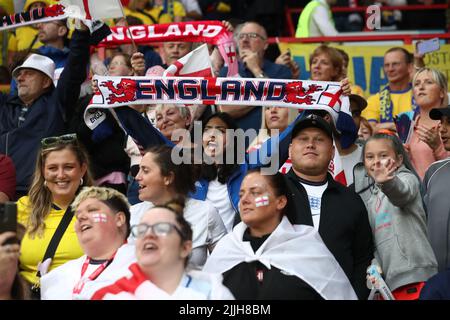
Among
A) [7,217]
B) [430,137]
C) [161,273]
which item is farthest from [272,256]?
[430,137]

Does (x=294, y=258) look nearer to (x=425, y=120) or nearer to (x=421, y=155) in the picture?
(x=421, y=155)

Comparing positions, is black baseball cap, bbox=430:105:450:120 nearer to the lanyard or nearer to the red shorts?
the red shorts

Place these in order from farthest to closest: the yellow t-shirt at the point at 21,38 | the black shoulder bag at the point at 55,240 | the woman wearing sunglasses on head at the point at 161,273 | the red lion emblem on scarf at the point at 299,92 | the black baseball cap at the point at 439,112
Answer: the yellow t-shirt at the point at 21,38
the red lion emblem on scarf at the point at 299,92
the black baseball cap at the point at 439,112
the black shoulder bag at the point at 55,240
the woman wearing sunglasses on head at the point at 161,273

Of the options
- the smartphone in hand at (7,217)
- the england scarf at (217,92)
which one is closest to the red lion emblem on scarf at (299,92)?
the england scarf at (217,92)

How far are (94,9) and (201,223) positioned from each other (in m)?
2.41

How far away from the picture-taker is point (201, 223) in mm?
7270

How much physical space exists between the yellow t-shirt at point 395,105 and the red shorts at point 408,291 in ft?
12.0

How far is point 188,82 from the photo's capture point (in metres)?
8.16

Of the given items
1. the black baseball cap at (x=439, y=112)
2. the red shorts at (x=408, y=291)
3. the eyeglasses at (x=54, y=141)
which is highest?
the black baseball cap at (x=439, y=112)

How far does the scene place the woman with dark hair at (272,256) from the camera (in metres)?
6.37

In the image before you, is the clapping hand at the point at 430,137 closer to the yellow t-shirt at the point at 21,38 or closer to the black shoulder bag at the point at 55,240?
the black shoulder bag at the point at 55,240

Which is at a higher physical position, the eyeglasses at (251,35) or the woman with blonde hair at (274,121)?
the eyeglasses at (251,35)
